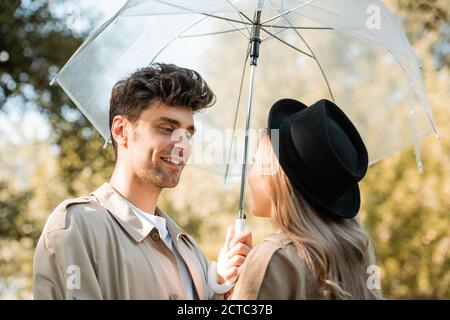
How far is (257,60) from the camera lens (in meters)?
Result: 3.90

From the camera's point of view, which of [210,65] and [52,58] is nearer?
[210,65]

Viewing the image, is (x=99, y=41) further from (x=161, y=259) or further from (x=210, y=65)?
(x=161, y=259)

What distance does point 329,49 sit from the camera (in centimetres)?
402

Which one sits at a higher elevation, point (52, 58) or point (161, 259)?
point (52, 58)

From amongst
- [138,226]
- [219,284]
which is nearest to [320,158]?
[219,284]

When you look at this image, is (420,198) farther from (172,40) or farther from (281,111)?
(281,111)

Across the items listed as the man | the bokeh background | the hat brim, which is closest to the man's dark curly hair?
the man

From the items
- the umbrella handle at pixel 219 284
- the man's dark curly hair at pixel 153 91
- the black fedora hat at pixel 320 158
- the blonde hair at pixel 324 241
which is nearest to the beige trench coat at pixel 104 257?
the umbrella handle at pixel 219 284

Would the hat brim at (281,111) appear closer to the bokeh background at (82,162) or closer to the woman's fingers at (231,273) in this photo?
the woman's fingers at (231,273)

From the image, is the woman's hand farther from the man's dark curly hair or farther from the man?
the man's dark curly hair

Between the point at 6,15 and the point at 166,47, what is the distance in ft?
22.8

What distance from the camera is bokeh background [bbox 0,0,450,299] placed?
1022 centimetres

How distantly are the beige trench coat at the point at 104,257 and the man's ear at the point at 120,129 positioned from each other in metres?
0.28
